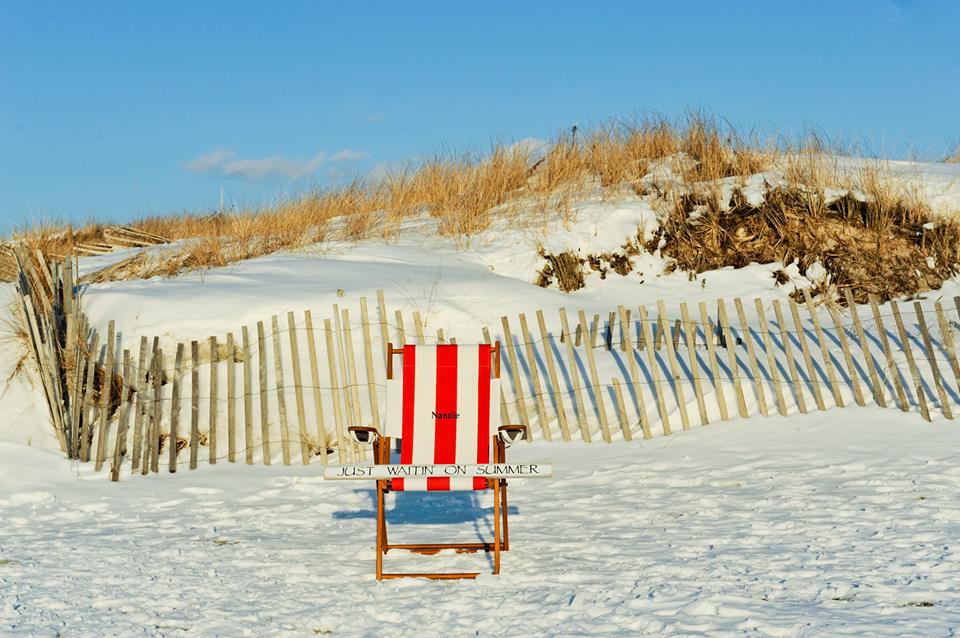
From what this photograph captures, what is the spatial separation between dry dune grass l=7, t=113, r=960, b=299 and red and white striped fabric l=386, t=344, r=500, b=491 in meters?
5.04

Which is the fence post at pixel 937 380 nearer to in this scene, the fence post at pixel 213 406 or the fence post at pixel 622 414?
the fence post at pixel 622 414

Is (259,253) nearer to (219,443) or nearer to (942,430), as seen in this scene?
(219,443)

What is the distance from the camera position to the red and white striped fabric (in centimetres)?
527

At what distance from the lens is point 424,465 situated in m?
4.86

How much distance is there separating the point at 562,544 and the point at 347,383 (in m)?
3.46

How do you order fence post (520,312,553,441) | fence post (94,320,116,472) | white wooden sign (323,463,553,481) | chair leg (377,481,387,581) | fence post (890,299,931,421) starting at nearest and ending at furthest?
chair leg (377,481,387,581) → white wooden sign (323,463,553,481) → fence post (890,299,931,421) → fence post (94,320,116,472) → fence post (520,312,553,441)

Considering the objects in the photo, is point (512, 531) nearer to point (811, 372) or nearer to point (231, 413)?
point (231, 413)

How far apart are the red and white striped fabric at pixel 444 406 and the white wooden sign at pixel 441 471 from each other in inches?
15.0

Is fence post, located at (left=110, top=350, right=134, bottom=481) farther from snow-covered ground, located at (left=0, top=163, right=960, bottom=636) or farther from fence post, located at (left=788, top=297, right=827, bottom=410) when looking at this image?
fence post, located at (left=788, top=297, right=827, bottom=410)

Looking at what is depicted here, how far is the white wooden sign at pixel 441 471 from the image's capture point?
15.6 feet

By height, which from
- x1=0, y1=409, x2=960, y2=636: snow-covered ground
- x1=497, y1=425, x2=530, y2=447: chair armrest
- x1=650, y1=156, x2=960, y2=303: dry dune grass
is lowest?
x1=0, y1=409, x2=960, y2=636: snow-covered ground

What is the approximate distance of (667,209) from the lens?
1177 centimetres

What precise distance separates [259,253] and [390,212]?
2.04 metres

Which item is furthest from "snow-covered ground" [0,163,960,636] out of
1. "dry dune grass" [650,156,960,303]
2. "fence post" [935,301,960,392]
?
"dry dune grass" [650,156,960,303]
